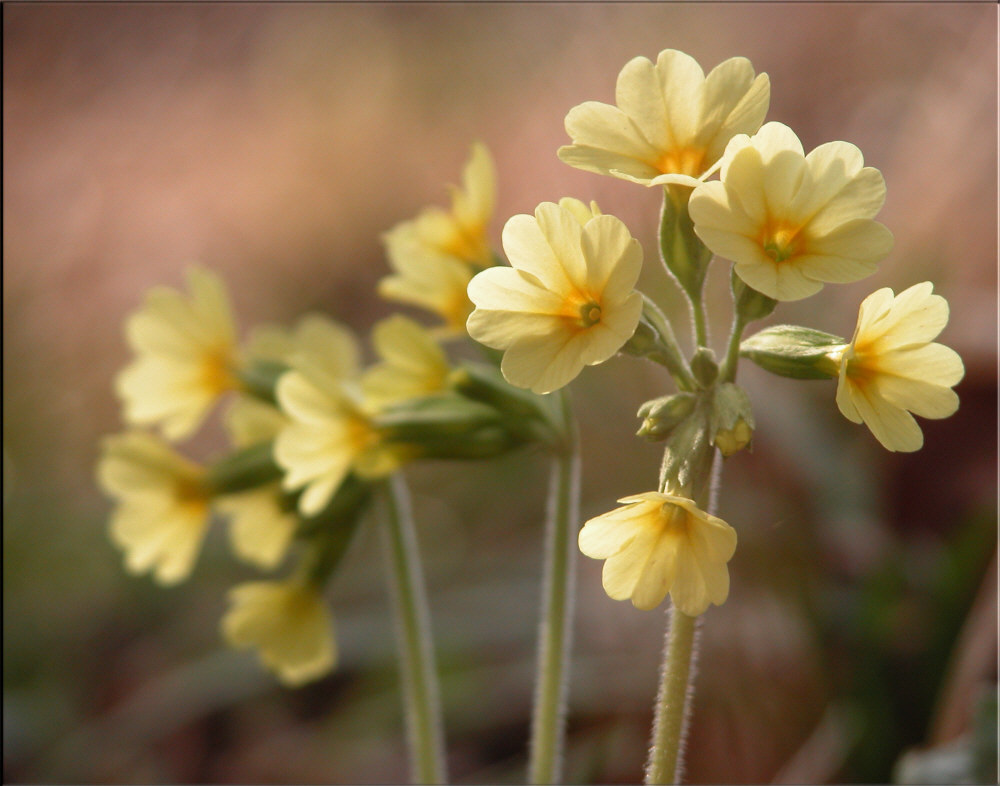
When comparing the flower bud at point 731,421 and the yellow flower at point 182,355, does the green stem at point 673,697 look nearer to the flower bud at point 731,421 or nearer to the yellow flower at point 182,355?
the flower bud at point 731,421

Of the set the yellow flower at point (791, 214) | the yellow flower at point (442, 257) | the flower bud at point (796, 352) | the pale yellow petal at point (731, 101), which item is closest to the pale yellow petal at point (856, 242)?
the yellow flower at point (791, 214)

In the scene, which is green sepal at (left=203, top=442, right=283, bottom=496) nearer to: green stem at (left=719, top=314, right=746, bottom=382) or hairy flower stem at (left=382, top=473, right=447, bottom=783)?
hairy flower stem at (left=382, top=473, right=447, bottom=783)

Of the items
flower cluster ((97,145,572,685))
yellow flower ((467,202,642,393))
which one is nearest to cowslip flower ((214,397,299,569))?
flower cluster ((97,145,572,685))

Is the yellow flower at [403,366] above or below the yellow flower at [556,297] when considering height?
below

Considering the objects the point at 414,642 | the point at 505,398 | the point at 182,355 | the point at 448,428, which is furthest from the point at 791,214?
the point at 182,355

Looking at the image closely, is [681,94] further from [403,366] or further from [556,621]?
[556,621]
